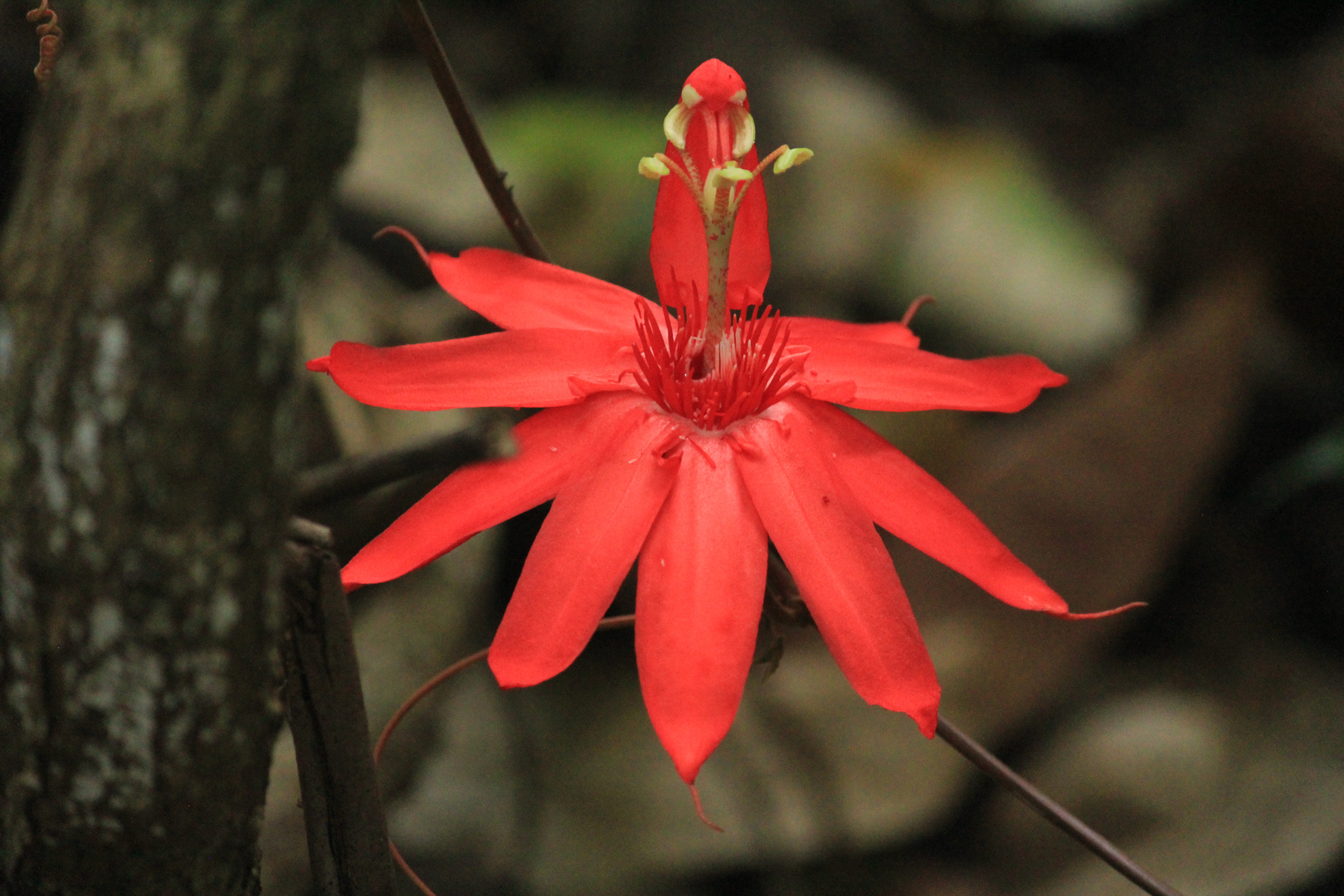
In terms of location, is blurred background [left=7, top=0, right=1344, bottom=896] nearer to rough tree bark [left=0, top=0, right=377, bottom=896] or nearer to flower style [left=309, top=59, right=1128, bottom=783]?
flower style [left=309, top=59, right=1128, bottom=783]

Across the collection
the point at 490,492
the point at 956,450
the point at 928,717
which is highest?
the point at 490,492

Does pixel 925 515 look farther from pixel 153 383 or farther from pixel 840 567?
pixel 153 383

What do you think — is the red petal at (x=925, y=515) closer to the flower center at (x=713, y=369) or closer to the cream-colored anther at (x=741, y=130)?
the flower center at (x=713, y=369)

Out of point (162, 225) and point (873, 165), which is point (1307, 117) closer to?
point (873, 165)

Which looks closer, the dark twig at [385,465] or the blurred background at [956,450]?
the dark twig at [385,465]

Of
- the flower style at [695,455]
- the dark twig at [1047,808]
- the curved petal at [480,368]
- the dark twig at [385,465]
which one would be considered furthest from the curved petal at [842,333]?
the dark twig at [385,465]

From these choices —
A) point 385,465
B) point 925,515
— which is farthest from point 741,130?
point 385,465

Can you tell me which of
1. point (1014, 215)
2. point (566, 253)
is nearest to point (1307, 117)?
point (1014, 215)

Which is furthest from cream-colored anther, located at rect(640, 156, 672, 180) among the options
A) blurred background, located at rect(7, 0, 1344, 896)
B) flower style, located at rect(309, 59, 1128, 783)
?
blurred background, located at rect(7, 0, 1344, 896)
